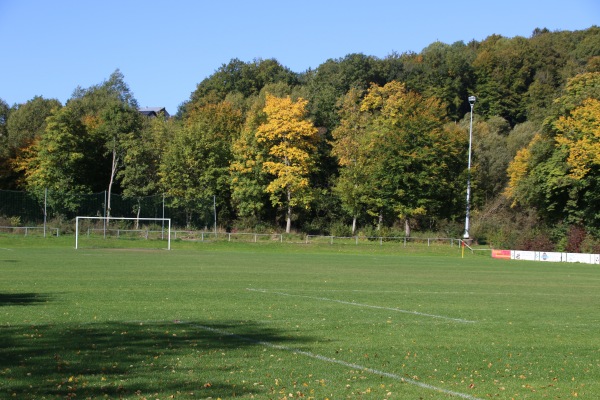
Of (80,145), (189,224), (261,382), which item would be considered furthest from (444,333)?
(80,145)

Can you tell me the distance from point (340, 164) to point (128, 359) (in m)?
65.0

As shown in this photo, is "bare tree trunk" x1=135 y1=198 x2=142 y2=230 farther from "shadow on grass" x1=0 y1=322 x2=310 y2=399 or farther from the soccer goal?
"shadow on grass" x1=0 y1=322 x2=310 y2=399

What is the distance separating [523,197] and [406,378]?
2186 inches

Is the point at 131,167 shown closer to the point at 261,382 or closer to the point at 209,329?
the point at 209,329

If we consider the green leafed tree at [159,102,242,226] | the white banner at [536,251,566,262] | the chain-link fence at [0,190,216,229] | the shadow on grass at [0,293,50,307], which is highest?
the green leafed tree at [159,102,242,226]

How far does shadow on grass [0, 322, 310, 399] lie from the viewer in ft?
27.5

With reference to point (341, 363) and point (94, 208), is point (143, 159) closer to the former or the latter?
point (94, 208)

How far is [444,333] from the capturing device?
13.6 meters

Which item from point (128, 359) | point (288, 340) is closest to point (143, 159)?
point (288, 340)

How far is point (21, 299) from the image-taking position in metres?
17.0

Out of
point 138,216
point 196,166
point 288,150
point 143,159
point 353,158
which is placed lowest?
point 138,216

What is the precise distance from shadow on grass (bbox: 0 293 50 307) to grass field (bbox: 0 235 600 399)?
0.23 ft

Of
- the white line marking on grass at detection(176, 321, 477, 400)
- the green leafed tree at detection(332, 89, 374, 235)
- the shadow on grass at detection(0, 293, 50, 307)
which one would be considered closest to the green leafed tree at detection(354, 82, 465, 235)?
the green leafed tree at detection(332, 89, 374, 235)

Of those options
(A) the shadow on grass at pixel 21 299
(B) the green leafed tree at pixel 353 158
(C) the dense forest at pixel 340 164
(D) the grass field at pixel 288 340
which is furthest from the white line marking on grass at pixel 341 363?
(B) the green leafed tree at pixel 353 158
